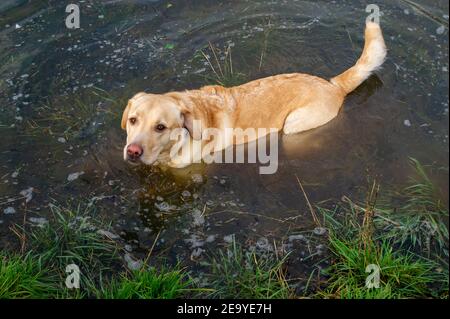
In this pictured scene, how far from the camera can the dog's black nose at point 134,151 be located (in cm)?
421

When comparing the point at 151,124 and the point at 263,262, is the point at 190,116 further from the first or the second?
the point at 263,262

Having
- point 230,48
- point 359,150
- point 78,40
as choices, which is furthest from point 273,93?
point 78,40

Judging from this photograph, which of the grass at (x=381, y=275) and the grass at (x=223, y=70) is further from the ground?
the grass at (x=223, y=70)

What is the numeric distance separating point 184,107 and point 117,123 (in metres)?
1.45

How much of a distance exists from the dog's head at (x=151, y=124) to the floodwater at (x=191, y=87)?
0.77 metres

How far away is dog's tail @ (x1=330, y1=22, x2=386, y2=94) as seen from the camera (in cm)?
534

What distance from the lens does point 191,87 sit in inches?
247

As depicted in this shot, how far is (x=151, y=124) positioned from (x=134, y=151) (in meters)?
0.32

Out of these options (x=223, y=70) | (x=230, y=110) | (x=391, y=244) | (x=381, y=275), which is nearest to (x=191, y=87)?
(x=223, y=70)

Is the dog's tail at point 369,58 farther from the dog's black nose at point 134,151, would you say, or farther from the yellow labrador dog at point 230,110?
the dog's black nose at point 134,151

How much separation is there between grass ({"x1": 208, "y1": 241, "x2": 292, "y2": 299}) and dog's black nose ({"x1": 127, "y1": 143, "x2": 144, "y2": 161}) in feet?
3.83

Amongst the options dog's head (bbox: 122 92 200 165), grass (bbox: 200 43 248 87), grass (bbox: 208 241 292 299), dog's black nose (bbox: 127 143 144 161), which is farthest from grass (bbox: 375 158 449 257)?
grass (bbox: 200 43 248 87)

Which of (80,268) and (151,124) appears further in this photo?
(151,124)

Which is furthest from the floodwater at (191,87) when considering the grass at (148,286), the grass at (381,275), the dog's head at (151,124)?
the dog's head at (151,124)
